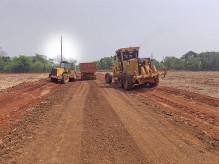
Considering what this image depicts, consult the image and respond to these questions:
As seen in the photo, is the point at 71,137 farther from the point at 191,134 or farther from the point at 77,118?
the point at 191,134

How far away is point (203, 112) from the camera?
18.3 ft

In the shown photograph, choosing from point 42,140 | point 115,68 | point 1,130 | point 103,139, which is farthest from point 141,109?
point 115,68

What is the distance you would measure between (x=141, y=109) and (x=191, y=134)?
2359 mm

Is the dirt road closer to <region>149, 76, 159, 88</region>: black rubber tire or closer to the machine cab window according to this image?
<region>149, 76, 159, 88</region>: black rubber tire

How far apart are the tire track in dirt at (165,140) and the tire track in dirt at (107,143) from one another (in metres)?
Answer: 0.20

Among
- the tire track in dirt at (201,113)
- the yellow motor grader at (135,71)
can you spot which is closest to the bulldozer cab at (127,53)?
the yellow motor grader at (135,71)

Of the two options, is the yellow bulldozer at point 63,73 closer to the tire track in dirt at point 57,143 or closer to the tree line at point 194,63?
the tire track in dirt at point 57,143

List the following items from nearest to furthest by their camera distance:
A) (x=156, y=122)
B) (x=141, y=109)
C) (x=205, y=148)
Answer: (x=205, y=148), (x=156, y=122), (x=141, y=109)

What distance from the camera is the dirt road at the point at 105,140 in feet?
9.48

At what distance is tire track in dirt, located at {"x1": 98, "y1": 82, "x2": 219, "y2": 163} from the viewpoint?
114 inches

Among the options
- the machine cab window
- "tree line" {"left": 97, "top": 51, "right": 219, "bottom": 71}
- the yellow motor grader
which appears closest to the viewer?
the yellow motor grader

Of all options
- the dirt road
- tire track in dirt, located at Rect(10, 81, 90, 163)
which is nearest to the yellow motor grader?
the dirt road

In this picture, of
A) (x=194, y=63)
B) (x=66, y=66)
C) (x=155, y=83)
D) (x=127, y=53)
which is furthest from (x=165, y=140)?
(x=194, y=63)

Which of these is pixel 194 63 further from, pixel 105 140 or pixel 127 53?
pixel 105 140
